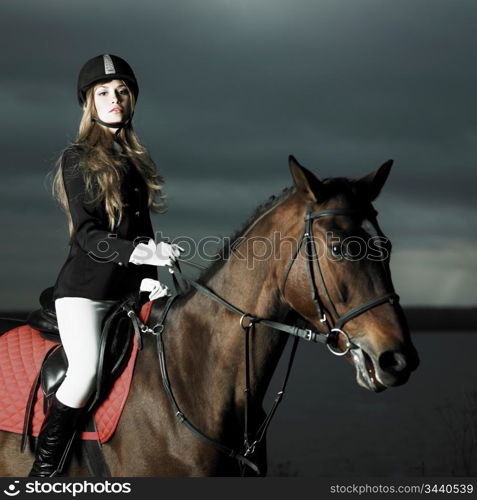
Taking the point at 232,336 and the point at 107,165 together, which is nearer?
the point at 232,336

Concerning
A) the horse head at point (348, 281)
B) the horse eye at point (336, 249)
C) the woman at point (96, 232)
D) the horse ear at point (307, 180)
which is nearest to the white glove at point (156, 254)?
the woman at point (96, 232)

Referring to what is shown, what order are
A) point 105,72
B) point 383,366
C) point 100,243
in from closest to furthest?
point 383,366 → point 100,243 → point 105,72

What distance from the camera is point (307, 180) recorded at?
12.7 feet

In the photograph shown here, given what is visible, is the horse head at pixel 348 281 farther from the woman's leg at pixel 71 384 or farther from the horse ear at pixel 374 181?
the woman's leg at pixel 71 384

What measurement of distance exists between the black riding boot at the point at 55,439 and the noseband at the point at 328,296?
1.76 metres

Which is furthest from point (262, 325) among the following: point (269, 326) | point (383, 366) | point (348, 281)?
point (383, 366)

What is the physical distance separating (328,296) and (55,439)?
6.95ft

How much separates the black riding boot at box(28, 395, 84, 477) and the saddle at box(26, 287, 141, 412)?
0.16 m

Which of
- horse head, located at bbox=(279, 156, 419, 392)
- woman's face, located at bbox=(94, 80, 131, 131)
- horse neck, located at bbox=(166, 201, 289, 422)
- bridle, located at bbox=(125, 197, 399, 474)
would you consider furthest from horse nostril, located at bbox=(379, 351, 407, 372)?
woman's face, located at bbox=(94, 80, 131, 131)

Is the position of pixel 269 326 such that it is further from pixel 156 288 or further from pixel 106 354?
pixel 106 354

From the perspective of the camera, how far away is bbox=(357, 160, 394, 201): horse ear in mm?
4047

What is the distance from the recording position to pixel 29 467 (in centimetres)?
484

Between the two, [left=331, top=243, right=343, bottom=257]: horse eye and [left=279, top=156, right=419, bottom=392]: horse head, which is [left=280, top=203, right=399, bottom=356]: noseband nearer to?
[left=279, top=156, right=419, bottom=392]: horse head

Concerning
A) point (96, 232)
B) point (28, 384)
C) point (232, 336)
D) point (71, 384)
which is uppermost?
point (96, 232)
